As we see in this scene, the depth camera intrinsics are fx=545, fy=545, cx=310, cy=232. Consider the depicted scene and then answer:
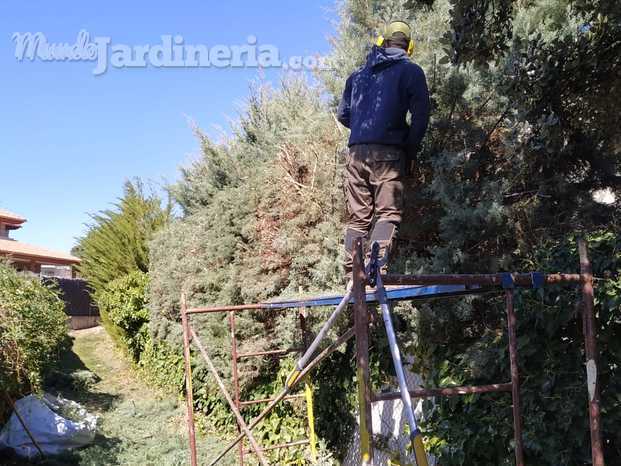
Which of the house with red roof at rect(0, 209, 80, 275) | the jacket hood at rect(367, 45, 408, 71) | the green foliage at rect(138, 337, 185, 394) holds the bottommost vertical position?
the green foliage at rect(138, 337, 185, 394)

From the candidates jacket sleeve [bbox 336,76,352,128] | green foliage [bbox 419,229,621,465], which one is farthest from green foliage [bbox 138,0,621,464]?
jacket sleeve [bbox 336,76,352,128]

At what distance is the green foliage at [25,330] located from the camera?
268 inches

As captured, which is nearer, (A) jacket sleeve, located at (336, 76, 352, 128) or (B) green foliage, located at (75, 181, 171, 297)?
(A) jacket sleeve, located at (336, 76, 352, 128)

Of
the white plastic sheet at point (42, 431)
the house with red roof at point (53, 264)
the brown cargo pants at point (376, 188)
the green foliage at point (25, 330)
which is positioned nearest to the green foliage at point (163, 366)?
the green foliage at point (25, 330)

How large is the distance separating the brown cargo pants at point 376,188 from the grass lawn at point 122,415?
4082mm

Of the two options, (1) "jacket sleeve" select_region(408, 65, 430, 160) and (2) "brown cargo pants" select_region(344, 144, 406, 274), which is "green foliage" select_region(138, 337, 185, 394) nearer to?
(2) "brown cargo pants" select_region(344, 144, 406, 274)

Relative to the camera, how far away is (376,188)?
3795 mm

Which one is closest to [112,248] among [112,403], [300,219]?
[112,403]

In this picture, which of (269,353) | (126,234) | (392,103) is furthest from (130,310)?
(392,103)

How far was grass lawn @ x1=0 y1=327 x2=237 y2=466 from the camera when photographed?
6.86m

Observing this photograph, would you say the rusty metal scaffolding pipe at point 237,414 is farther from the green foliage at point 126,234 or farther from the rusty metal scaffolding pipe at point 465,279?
the green foliage at point 126,234

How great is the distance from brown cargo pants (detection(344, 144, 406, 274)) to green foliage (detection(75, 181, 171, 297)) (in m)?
9.51

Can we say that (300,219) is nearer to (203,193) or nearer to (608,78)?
(608,78)

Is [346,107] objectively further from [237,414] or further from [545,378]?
[237,414]
